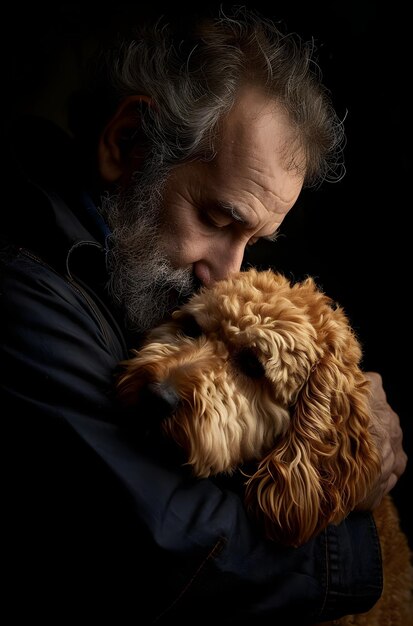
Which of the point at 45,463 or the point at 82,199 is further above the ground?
the point at 82,199

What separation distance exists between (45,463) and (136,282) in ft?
2.76

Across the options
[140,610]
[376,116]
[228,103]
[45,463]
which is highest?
[376,116]

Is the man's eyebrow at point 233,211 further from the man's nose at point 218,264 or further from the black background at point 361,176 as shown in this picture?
the black background at point 361,176

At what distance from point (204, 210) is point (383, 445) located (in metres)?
1.13

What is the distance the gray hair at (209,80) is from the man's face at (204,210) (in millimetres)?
69

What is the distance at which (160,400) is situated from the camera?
1.45 meters

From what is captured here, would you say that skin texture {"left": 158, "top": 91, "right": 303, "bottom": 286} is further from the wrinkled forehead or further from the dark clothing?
the dark clothing

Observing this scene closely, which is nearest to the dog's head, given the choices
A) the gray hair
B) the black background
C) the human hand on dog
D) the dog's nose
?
the dog's nose

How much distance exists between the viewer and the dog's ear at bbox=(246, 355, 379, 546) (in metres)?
1.54

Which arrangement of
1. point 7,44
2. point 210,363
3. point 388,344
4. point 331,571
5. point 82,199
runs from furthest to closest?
point 7,44
point 388,344
point 82,199
point 210,363
point 331,571

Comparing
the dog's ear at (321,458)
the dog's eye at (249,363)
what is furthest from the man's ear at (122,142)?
the dog's ear at (321,458)

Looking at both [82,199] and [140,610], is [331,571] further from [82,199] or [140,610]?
[82,199]

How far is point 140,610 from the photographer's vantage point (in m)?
1.34

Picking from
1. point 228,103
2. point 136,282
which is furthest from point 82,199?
point 228,103
